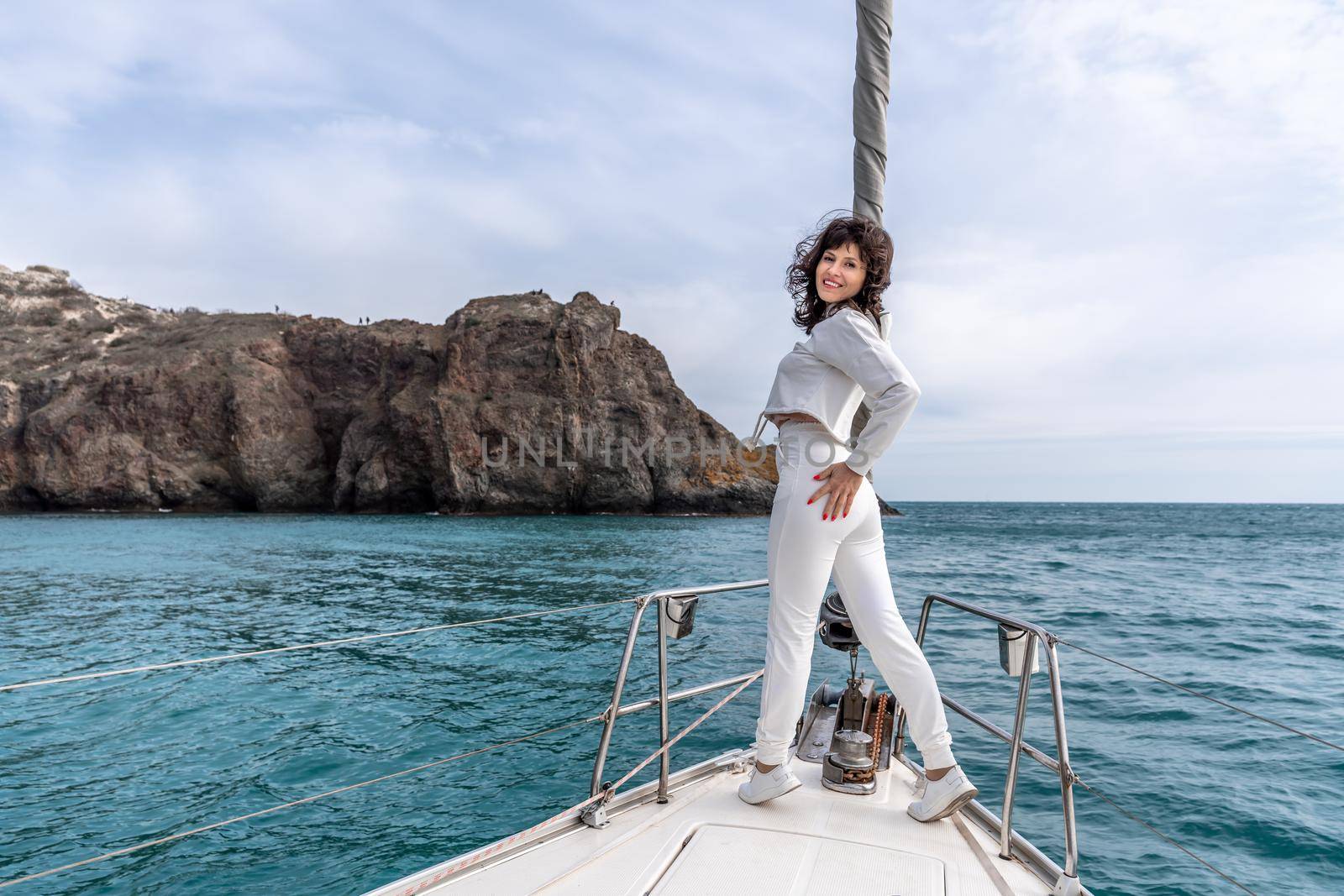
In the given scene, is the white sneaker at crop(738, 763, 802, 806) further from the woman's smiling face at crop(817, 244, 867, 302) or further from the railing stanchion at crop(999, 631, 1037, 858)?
→ the woman's smiling face at crop(817, 244, 867, 302)

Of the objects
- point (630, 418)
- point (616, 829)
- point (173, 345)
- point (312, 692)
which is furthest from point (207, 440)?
point (616, 829)

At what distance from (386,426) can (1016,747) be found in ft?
152

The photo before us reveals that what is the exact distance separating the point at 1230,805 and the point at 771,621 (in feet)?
12.9

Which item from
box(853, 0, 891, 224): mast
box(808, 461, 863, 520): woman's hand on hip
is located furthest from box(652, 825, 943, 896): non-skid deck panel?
box(853, 0, 891, 224): mast

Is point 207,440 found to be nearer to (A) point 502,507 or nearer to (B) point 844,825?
(A) point 502,507

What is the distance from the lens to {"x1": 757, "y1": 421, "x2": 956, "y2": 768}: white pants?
213 cm

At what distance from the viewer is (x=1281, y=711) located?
255 inches

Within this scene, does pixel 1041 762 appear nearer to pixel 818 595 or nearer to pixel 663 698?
pixel 818 595

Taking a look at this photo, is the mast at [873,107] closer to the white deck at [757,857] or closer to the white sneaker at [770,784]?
the white sneaker at [770,784]

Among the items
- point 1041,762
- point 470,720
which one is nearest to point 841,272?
point 1041,762

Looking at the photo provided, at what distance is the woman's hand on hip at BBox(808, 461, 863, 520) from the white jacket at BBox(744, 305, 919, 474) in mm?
34

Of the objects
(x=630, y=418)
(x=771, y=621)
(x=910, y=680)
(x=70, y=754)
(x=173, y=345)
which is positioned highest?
(x=173, y=345)

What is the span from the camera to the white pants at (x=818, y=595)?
2135 millimetres

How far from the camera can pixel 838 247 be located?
89.0 inches
